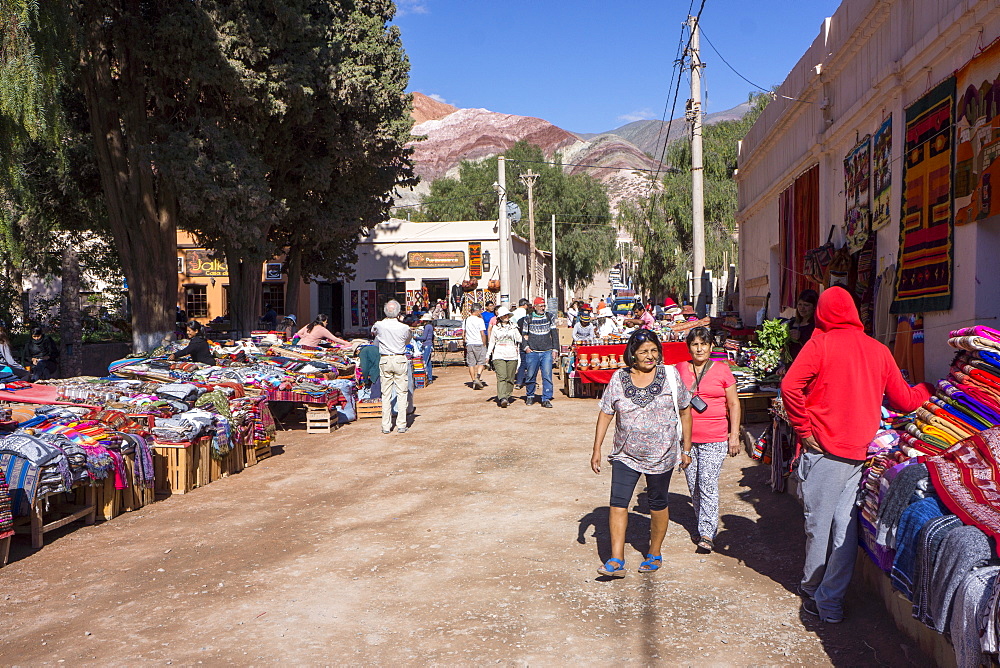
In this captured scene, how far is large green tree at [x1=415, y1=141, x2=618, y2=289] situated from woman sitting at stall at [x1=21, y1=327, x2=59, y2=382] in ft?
149

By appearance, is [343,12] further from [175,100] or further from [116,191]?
[116,191]

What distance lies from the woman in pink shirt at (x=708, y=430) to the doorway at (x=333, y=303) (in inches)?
1366

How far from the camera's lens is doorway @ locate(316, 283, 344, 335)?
39.7 metres

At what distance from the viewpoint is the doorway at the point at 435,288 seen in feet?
128

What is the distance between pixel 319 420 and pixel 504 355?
3.53 m

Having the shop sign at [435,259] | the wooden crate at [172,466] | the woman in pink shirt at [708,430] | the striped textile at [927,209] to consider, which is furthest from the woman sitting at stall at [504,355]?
the shop sign at [435,259]

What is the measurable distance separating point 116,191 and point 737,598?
15474 millimetres

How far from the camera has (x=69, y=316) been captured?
63.4ft

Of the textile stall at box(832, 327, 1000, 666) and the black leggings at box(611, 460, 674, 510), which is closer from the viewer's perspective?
the textile stall at box(832, 327, 1000, 666)

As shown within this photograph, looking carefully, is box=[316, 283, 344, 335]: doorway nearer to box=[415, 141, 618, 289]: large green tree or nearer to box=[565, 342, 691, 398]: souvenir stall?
box=[415, 141, 618, 289]: large green tree

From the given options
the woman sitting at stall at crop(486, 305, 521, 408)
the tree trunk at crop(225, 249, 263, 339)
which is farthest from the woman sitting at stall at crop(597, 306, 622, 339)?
the tree trunk at crop(225, 249, 263, 339)

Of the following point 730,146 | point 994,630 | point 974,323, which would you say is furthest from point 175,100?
point 730,146

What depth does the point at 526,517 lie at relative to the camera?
7.17m

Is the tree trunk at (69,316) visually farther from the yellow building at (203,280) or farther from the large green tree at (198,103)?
the yellow building at (203,280)
